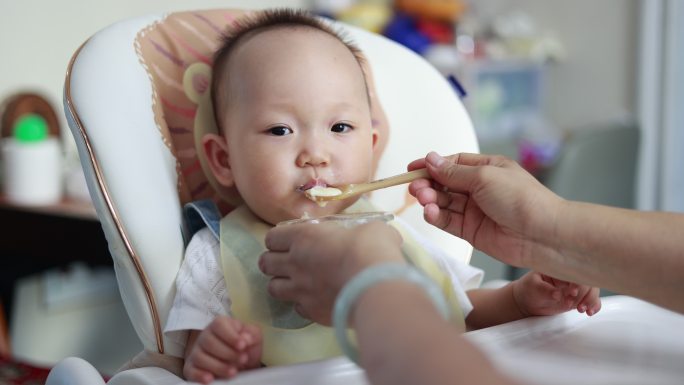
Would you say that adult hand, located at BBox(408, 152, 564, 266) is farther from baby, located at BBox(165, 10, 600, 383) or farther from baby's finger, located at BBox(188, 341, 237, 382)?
baby's finger, located at BBox(188, 341, 237, 382)

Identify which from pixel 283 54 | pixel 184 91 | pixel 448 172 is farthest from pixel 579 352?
pixel 184 91

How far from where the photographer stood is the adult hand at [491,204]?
756 millimetres

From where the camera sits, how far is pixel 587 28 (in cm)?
306

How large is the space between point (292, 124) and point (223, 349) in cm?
32

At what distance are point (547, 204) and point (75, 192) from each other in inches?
52.5

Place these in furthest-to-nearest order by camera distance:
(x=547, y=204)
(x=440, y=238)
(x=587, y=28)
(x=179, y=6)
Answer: (x=587, y=28)
(x=179, y=6)
(x=440, y=238)
(x=547, y=204)

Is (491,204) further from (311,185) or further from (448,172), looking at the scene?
(311,185)

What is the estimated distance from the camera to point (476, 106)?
299 cm

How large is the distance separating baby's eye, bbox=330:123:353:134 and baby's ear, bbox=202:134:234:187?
15 cm

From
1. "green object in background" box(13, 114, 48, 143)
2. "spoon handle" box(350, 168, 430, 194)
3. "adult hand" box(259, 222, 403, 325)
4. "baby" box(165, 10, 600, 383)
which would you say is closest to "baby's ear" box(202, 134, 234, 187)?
"baby" box(165, 10, 600, 383)

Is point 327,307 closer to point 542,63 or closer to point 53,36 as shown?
point 53,36

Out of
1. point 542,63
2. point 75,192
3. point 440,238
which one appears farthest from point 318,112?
point 542,63

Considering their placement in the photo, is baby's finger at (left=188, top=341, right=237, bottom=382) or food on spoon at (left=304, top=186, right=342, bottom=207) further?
food on spoon at (left=304, top=186, right=342, bottom=207)

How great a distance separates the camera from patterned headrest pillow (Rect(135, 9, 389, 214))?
3.30ft
